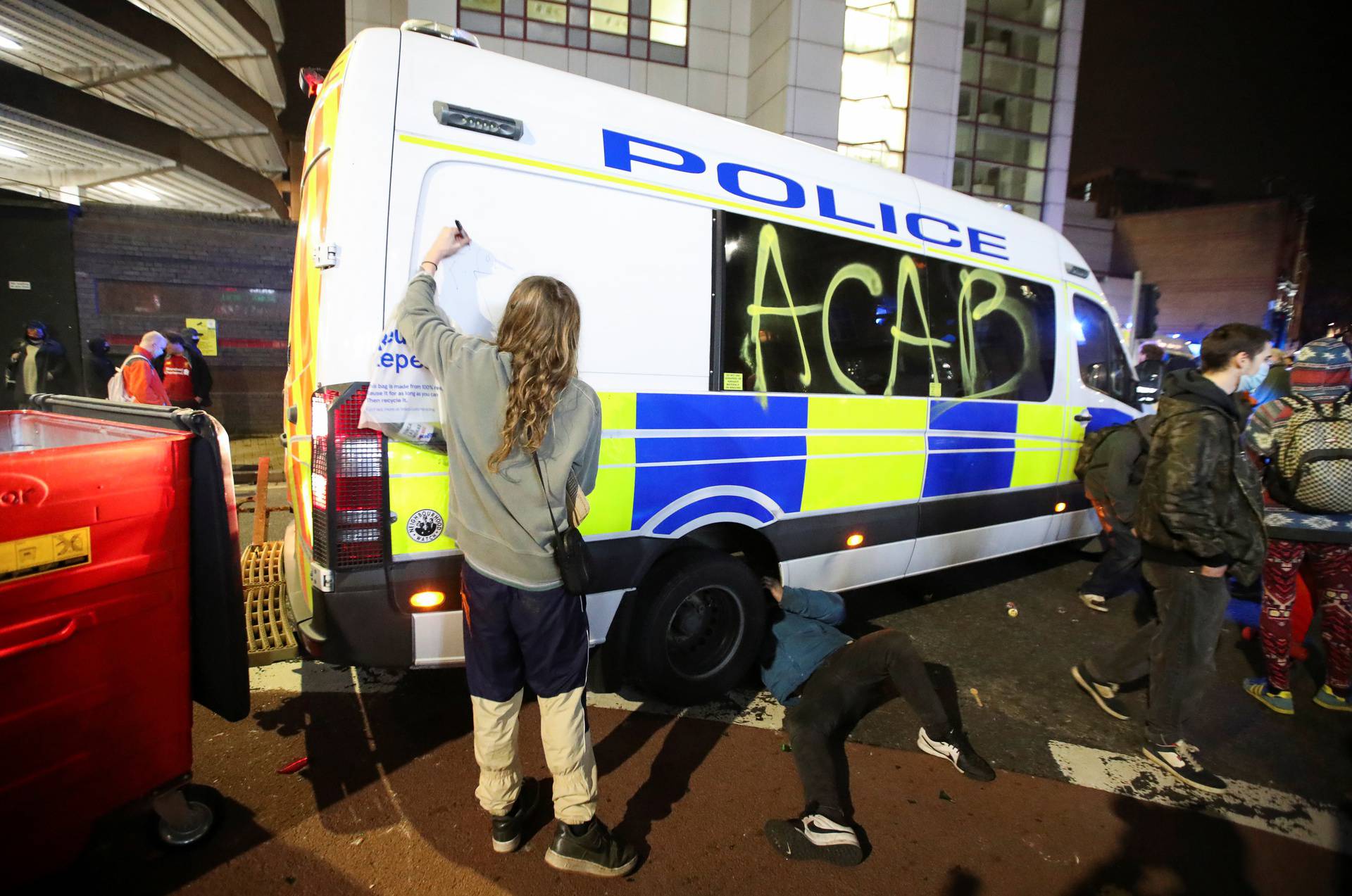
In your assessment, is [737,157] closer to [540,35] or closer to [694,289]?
[694,289]

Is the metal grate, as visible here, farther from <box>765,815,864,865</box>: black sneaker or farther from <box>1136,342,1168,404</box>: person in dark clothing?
<box>1136,342,1168,404</box>: person in dark clothing

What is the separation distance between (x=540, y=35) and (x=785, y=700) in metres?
13.6

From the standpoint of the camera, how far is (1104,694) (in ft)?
11.2

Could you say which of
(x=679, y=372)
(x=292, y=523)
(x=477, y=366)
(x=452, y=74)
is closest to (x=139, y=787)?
(x=292, y=523)

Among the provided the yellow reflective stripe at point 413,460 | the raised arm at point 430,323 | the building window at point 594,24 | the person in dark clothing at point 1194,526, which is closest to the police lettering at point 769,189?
the raised arm at point 430,323

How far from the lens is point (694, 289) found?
116 inches

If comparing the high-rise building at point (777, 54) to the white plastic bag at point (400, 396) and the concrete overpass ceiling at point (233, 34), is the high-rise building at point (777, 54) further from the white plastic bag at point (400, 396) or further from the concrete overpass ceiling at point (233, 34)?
the white plastic bag at point (400, 396)

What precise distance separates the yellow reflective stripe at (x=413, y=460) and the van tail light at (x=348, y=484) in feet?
0.11

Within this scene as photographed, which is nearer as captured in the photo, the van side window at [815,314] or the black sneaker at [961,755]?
the black sneaker at [961,755]

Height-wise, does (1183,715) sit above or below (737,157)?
below

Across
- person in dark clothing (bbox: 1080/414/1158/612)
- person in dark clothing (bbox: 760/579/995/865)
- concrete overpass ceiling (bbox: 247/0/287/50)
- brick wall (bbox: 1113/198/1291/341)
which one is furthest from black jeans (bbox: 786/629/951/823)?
brick wall (bbox: 1113/198/1291/341)

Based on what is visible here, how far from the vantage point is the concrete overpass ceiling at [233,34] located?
12.5 metres

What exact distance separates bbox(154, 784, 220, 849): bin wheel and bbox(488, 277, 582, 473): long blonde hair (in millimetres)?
1618

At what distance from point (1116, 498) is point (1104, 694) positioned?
61.5 inches
